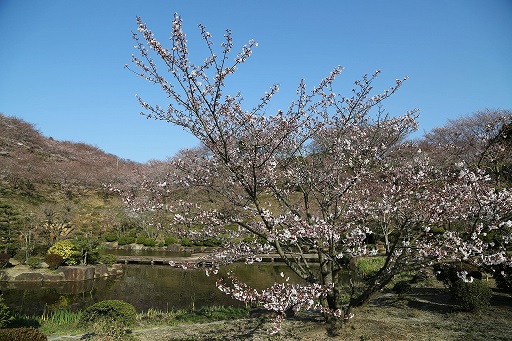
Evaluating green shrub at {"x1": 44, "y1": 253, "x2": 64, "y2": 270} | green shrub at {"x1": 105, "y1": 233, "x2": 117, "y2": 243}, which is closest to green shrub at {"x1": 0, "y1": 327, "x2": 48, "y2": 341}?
green shrub at {"x1": 44, "y1": 253, "x2": 64, "y2": 270}

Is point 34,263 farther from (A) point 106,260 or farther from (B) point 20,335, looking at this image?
(B) point 20,335

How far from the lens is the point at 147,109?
251 inches

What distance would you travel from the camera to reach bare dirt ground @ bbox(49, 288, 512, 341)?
7.08 meters

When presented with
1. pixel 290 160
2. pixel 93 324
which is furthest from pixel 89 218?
pixel 290 160

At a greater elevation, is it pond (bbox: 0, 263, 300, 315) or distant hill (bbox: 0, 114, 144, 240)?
distant hill (bbox: 0, 114, 144, 240)

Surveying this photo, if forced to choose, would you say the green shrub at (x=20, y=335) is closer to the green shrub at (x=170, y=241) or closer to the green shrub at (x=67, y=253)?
the green shrub at (x=67, y=253)

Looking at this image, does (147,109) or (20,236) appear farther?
(20,236)

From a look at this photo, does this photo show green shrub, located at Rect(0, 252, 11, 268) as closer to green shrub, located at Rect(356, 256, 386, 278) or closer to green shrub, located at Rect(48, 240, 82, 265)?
green shrub, located at Rect(48, 240, 82, 265)

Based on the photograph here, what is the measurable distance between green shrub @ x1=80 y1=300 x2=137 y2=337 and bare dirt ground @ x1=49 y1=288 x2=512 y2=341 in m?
0.31

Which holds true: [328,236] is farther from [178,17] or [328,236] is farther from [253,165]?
[178,17]

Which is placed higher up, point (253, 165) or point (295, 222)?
point (253, 165)

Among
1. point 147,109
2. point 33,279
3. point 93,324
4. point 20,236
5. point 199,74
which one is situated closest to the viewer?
point 199,74

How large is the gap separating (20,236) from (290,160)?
2272cm

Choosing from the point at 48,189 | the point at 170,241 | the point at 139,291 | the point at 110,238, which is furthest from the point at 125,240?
the point at 48,189
